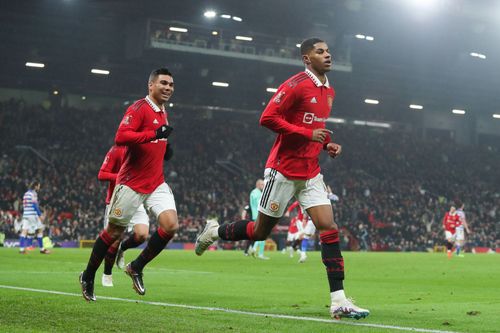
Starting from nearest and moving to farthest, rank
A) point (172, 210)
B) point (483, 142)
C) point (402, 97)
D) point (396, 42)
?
point (172, 210) < point (396, 42) < point (402, 97) < point (483, 142)

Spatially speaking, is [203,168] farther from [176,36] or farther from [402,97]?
[402,97]

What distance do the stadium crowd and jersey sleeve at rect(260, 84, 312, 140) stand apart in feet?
102

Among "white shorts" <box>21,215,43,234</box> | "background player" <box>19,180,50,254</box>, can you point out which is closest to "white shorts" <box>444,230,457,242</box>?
"background player" <box>19,180,50,254</box>

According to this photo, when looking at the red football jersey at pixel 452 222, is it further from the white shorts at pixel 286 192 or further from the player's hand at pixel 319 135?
the player's hand at pixel 319 135

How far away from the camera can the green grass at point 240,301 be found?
782cm

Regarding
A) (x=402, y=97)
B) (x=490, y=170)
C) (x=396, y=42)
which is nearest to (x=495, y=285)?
(x=396, y=42)

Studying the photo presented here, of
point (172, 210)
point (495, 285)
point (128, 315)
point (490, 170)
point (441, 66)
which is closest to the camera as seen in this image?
point (128, 315)

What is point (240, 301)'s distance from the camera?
420 inches

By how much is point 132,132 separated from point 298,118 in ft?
6.50

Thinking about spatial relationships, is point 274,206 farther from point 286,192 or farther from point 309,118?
point 309,118

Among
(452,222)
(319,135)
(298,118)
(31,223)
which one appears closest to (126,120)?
(298,118)

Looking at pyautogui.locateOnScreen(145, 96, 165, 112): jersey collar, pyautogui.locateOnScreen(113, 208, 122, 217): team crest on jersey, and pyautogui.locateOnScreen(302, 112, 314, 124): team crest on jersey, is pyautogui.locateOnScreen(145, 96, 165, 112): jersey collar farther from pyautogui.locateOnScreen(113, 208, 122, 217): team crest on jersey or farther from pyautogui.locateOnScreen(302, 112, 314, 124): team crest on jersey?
pyautogui.locateOnScreen(302, 112, 314, 124): team crest on jersey

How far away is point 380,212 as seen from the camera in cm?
5472

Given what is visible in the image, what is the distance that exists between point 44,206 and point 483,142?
4133 centimetres
